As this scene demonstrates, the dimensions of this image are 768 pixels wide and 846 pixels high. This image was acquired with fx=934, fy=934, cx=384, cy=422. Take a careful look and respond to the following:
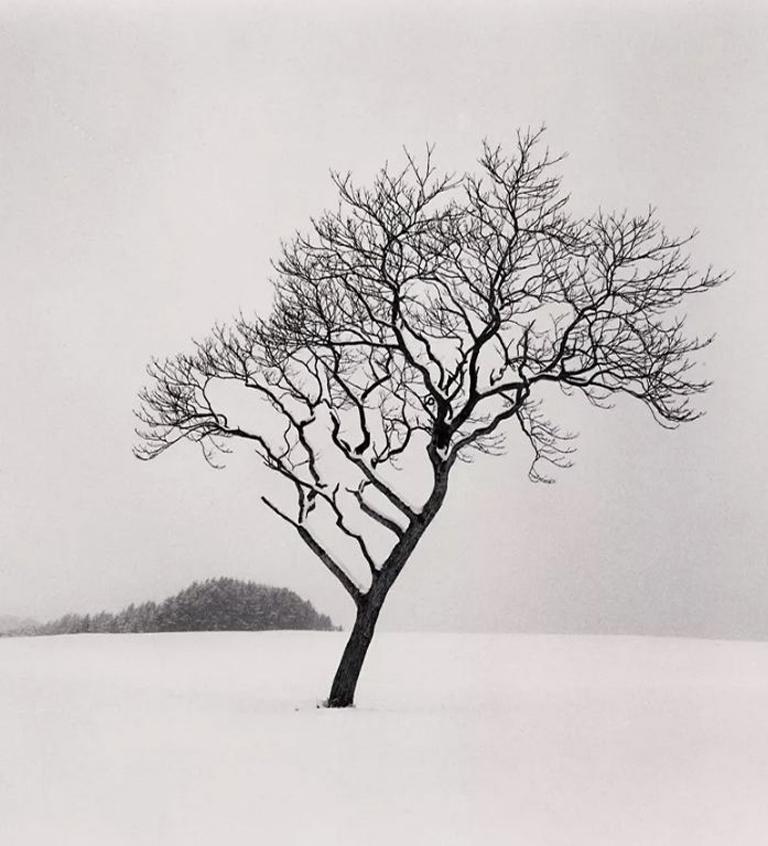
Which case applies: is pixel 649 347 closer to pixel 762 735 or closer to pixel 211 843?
pixel 762 735

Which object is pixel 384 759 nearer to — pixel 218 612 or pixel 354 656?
pixel 354 656

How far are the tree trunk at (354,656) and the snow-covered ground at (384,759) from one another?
0.93ft

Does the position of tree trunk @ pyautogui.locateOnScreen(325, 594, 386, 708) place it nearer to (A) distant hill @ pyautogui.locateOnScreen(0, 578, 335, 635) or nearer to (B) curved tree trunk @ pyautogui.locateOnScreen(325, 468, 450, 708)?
(B) curved tree trunk @ pyautogui.locateOnScreen(325, 468, 450, 708)

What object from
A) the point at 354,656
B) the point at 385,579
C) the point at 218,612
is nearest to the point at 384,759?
the point at 354,656

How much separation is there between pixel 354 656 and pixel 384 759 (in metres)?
3.16

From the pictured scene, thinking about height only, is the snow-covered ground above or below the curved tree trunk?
below

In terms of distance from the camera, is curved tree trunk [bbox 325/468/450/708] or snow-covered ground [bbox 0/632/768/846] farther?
curved tree trunk [bbox 325/468/450/708]

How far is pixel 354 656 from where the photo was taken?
10555 mm

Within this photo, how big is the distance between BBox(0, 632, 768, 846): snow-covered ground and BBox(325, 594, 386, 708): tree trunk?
11.2 inches

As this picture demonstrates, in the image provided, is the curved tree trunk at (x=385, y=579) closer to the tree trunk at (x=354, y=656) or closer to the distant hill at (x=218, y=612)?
the tree trunk at (x=354, y=656)

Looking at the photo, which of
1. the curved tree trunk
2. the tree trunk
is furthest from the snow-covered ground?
the curved tree trunk

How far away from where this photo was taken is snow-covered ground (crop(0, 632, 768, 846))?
5887 millimetres

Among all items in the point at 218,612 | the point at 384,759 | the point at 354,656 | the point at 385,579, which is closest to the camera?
the point at 384,759

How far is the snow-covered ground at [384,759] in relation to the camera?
5887 millimetres
